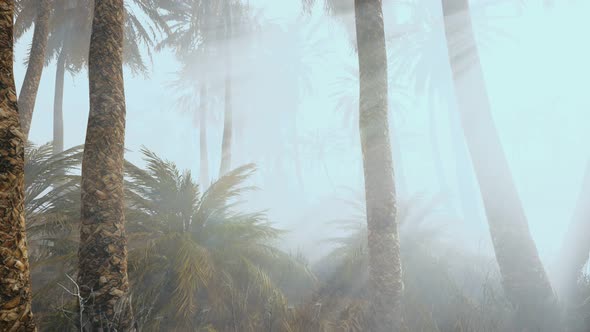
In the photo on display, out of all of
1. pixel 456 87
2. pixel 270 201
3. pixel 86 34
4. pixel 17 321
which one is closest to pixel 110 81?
pixel 17 321

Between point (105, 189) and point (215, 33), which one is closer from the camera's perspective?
point (105, 189)

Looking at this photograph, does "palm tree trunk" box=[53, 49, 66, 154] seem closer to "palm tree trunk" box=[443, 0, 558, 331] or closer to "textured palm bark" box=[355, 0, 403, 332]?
"textured palm bark" box=[355, 0, 403, 332]

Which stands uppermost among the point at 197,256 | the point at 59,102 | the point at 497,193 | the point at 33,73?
the point at 59,102

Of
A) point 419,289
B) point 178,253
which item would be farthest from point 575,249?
point 178,253

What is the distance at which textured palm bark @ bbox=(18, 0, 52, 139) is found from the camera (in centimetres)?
787

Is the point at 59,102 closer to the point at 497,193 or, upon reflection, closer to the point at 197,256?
the point at 197,256

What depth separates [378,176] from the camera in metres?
4.77

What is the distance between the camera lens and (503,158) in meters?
5.62

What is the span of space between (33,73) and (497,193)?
1063 cm

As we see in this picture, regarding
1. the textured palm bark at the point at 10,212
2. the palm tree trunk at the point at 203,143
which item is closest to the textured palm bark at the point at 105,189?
the textured palm bark at the point at 10,212

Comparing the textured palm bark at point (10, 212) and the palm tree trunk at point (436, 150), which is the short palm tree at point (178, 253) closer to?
the textured palm bark at point (10, 212)

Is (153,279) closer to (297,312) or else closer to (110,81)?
(297,312)

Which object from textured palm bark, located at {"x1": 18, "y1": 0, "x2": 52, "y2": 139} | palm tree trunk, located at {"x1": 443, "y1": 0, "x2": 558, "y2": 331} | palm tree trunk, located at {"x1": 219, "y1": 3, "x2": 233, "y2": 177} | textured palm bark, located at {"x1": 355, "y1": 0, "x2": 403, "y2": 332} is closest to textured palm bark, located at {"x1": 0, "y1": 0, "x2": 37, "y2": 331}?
textured palm bark, located at {"x1": 355, "y1": 0, "x2": 403, "y2": 332}

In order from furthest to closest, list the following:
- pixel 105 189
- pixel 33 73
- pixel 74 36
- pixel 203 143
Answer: pixel 203 143 → pixel 74 36 → pixel 33 73 → pixel 105 189
